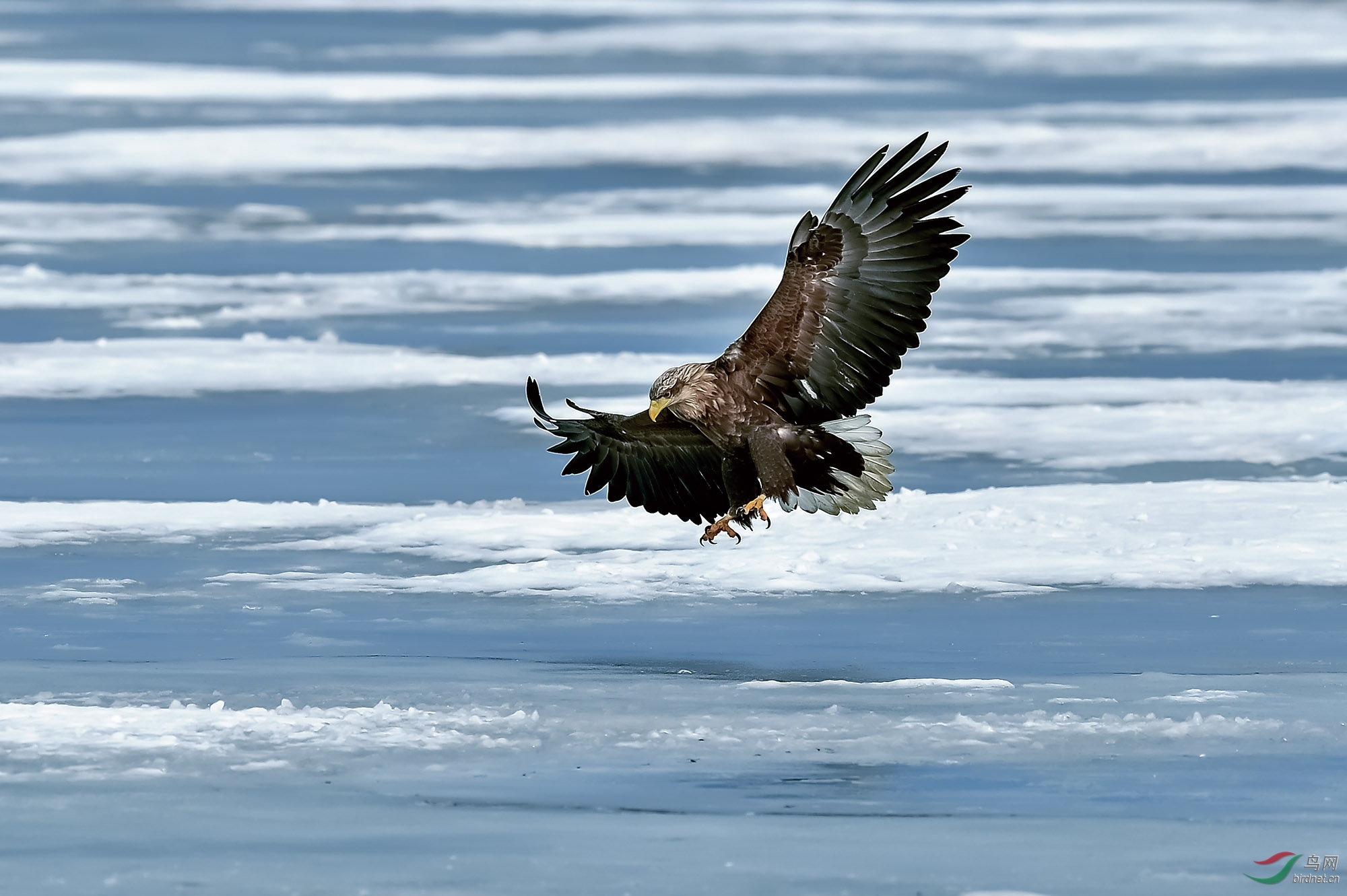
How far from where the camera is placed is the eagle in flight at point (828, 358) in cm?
795

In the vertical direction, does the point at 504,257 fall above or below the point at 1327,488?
above

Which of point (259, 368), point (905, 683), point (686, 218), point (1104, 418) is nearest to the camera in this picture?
A: point (905, 683)

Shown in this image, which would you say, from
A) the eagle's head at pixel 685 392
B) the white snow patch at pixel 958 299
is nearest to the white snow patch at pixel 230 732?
the eagle's head at pixel 685 392

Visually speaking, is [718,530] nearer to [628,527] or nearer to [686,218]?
[628,527]

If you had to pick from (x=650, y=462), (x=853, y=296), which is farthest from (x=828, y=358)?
(x=650, y=462)

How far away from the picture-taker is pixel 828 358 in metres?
8.05

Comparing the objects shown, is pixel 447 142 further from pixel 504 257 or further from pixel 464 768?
pixel 464 768

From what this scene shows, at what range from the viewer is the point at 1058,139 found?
71.2ft

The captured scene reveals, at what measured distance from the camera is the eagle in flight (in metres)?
7.95

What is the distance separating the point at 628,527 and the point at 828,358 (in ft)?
5.24

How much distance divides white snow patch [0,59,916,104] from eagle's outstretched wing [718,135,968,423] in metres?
15.4

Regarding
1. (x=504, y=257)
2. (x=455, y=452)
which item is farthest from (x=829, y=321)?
(x=504, y=257)

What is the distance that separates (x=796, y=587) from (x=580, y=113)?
14.7 meters

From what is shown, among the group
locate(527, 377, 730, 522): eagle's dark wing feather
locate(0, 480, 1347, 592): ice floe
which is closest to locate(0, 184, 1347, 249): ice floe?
locate(0, 480, 1347, 592): ice floe
